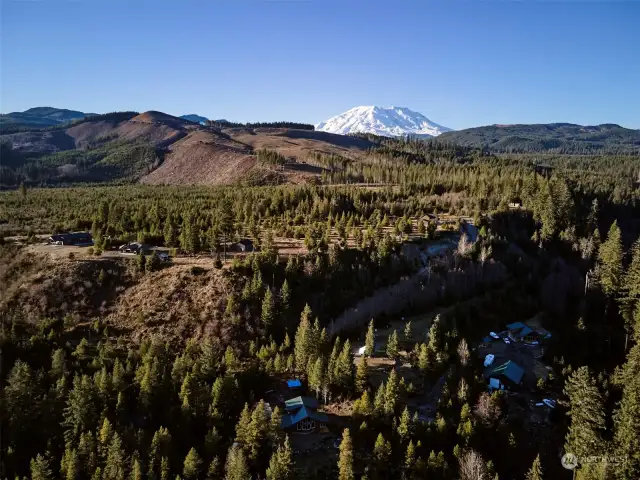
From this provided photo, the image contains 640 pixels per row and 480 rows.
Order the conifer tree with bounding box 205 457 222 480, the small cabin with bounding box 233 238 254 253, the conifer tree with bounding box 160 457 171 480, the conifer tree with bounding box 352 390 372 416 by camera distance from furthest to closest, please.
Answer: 1. the small cabin with bounding box 233 238 254 253
2. the conifer tree with bounding box 352 390 372 416
3. the conifer tree with bounding box 205 457 222 480
4. the conifer tree with bounding box 160 457 171 480

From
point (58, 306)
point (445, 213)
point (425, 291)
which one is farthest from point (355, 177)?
point (58, 306)

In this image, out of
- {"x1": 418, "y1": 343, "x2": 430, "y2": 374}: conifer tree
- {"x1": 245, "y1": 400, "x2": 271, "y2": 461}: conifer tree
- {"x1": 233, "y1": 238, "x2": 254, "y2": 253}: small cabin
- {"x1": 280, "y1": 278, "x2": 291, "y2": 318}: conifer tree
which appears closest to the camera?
{"x1": 245, "y1": 400, "x2": 271, "y2": 461}: conifer tree

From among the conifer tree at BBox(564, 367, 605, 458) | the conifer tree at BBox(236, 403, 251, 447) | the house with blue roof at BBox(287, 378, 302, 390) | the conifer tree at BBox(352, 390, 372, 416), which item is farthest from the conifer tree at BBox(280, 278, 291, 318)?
the conifer tree at BBox(564, 367, 605, 458)

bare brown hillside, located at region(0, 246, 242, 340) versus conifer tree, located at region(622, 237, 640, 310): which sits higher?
conifer tree, located at region(622, 237, 640, 310)

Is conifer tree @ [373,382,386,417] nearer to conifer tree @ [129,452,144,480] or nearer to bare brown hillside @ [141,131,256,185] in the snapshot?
conifer tree @ [129,452,144,480]

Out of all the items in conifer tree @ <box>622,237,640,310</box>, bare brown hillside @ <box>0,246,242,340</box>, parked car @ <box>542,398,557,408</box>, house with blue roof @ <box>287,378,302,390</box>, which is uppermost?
conifer tree @ <box>622,237,640,310</box>

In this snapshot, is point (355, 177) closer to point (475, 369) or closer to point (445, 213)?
point (445, 213)
